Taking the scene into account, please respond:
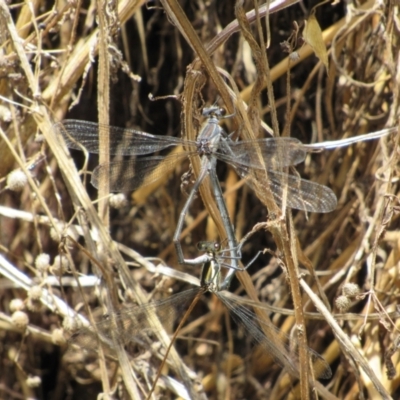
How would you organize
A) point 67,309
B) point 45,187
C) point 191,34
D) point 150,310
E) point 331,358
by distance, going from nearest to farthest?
point 191,34 → point 150,310 → point 67,309 → point 331,358 → point 45,187

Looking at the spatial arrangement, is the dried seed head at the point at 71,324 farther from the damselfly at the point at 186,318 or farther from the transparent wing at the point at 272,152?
the transparent wing at the point at 272,152

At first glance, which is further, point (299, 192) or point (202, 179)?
point (202, 179)

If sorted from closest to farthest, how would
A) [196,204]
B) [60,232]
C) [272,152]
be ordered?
[272,152]
[60,232]
[196,204]

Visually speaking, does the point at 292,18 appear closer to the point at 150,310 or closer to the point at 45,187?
the point at 45,187

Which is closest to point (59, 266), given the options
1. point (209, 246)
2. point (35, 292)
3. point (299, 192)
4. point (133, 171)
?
point (35, 292)

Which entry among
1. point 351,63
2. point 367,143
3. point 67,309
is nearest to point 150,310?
point 67,309

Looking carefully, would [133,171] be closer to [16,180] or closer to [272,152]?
[16,180]

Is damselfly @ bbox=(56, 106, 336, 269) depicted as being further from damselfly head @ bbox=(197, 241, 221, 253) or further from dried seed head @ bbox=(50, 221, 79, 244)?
dried seed head @ bbox=(50, 221, 79, 244)
